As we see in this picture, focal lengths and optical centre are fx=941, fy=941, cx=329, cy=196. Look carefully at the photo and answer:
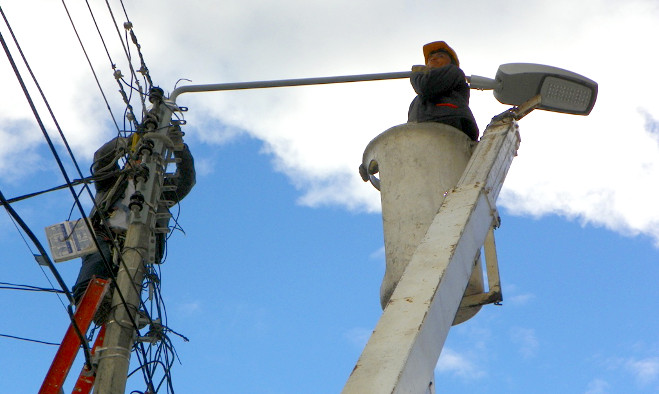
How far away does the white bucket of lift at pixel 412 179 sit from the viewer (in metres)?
5.51

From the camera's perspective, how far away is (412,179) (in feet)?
19.0

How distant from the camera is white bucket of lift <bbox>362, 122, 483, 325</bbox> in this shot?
551cm

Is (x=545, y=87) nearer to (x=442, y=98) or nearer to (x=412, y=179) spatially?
(x=442, y=98)

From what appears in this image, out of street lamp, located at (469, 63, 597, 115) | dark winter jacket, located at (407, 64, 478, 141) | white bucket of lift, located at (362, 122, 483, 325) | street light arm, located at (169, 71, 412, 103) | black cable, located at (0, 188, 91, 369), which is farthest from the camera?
street light arm, located at (169, 71, 412, 103)

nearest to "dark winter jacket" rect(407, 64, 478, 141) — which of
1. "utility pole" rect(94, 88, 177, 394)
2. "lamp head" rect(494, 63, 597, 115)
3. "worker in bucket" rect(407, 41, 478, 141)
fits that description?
"worker in bucket" rect(407, 41, 478, 141)

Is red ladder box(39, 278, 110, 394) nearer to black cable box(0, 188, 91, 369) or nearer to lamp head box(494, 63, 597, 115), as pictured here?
black cable box(0, 188, 91, 369)

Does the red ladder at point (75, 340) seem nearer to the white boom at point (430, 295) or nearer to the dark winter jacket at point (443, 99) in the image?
the dark winter jacket at point (443, 99)

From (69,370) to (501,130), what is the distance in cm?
317

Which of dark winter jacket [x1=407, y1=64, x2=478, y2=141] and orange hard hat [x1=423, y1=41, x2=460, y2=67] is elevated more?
orange hard hat [x1=423, y1=41, x2=460, y2=67]

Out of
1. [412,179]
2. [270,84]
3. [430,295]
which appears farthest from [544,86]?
[430,295]

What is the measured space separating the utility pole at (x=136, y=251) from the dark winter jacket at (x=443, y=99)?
6.31 ft

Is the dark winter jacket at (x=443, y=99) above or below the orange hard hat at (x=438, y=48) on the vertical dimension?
below

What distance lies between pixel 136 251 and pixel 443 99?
93.8 inches

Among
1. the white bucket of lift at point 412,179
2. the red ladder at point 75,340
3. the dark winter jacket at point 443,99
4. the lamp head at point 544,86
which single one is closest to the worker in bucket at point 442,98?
the dark winter jacket at point 443,99
